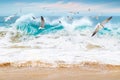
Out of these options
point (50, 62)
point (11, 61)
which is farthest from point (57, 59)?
point (11, 61)

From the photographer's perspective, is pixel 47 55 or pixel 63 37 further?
pixel 63 37

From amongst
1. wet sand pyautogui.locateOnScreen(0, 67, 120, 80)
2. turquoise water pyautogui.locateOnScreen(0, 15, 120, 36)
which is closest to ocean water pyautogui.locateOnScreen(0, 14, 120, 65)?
turquoise water pyautogui.locateOnScreen(0, 15, 120, 36)

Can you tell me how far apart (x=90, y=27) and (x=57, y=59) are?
562 inches

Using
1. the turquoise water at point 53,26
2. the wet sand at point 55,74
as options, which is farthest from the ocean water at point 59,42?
the wet sand at point 55,74

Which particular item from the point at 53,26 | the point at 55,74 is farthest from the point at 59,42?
the point at 55,74

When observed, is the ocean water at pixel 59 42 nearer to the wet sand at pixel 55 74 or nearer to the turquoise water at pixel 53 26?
the turquoise water at pixel 53 26

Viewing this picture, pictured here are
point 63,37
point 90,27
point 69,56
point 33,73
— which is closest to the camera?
point 33,73

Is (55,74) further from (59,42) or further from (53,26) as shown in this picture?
(53,26)

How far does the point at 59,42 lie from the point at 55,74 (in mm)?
8475

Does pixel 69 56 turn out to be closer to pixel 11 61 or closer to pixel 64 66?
pixel 64 66

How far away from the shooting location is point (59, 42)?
21.2 m

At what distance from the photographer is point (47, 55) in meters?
15.5

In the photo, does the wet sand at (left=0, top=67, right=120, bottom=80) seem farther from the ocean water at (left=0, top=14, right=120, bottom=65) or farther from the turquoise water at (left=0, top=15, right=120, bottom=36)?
the turquoise water at (left=0, top=15, right=120, bottom=36)

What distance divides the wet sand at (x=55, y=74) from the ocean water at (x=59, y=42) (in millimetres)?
956
